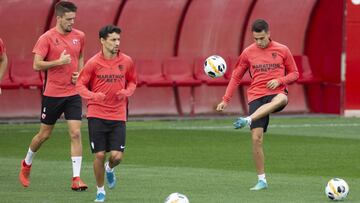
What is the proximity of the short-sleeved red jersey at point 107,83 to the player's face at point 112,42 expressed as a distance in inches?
6.5

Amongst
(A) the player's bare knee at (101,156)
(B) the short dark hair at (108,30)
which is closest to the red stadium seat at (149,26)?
(B) the short dark hair at (108,30)

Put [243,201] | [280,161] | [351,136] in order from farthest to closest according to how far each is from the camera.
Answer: [351,136] < [280,161] < [243,201]

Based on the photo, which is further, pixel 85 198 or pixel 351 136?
pixel 351 136

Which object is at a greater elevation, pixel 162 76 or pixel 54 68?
pixel 54 68

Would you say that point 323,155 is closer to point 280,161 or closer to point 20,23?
point 280,161

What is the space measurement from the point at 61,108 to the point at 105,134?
189 cm

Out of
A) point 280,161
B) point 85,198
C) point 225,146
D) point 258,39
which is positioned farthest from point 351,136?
point 85,198

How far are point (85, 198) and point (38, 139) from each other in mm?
1955

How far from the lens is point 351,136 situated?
2438 cm

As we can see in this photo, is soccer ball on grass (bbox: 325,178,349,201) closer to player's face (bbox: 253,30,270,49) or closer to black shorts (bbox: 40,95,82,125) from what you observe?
player's face (bbox: 253,30,270,49)


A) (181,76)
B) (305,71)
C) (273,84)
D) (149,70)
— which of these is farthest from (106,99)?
(305,71)

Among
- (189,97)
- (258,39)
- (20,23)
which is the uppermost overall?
(258,39)

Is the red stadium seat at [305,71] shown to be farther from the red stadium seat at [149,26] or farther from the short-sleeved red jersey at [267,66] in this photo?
the short-sleeved red jersey at [267,66]

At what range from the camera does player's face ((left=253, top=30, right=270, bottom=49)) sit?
15.5 metres
